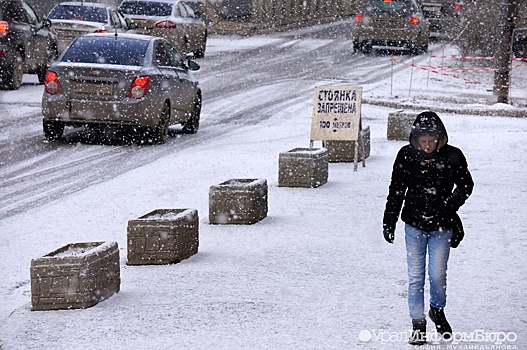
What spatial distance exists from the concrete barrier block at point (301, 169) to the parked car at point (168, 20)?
17627mm

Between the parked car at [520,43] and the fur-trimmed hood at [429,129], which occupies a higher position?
the fur-trimmed hood at [429,129]

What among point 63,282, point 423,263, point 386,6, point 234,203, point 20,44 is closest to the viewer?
point 423,263

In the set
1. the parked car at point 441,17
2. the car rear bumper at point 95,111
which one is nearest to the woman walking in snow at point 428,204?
the car rear bumper at point 95,111

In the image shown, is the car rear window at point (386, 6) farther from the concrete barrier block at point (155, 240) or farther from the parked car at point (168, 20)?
the concrete barrier block at point (155, 240)

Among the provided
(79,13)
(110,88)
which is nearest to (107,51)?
(110,88)

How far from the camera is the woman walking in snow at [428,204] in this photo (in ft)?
22.2

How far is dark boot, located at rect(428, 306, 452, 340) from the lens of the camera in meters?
6.98

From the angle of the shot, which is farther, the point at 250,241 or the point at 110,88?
the point at 110,88

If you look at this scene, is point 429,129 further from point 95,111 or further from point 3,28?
point 3,28

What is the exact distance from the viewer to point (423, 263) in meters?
6.97

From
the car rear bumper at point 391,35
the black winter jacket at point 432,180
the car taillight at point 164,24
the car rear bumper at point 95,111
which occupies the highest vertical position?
the black winter jacket at point 432,180

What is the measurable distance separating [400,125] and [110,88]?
→ 4.77 metres

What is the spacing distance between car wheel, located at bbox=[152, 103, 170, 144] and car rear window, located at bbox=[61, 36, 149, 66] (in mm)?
822

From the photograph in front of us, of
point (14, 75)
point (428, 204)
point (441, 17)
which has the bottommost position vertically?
point (441, 17)
